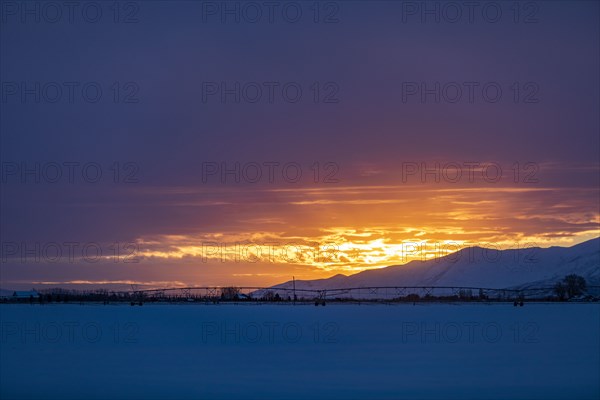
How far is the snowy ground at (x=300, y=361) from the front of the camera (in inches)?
1159

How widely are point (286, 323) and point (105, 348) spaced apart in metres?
22.6

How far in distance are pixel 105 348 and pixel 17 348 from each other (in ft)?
13.5

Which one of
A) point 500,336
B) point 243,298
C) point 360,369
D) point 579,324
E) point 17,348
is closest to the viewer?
point 360,369

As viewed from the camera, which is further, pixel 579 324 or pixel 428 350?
pixel 579 324

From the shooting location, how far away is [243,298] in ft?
420

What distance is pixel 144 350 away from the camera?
4359cm

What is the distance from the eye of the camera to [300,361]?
38094 mm

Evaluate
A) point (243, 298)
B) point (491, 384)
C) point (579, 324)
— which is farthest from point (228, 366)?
point (243, 298)

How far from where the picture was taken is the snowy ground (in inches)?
1159

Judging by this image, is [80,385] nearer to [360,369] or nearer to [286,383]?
[286,383]

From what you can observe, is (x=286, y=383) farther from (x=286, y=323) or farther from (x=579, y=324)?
(x=579, y=324)

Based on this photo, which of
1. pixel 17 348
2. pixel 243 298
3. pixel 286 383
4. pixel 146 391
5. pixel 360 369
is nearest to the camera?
pixel 146 391

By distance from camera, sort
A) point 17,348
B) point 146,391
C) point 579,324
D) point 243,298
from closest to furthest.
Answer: point 146,391 < point 17,348 < point 579,324 < point 243,298

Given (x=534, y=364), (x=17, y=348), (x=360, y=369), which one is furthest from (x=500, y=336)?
(x=17, y=348)
